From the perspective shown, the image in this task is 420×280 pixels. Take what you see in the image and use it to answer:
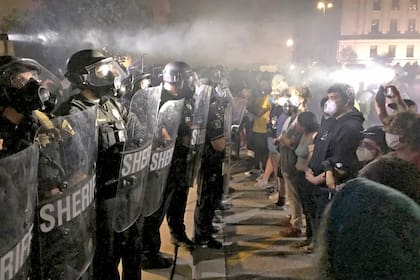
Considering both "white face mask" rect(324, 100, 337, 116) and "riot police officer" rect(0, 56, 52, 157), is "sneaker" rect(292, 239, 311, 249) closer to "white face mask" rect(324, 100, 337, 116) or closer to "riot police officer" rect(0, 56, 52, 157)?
"white face mask" rect(324, 100, 337, 116)

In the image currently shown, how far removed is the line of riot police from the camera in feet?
6.03

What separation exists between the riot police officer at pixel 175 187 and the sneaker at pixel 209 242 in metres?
0.19

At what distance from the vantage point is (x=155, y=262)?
5035 millimetres

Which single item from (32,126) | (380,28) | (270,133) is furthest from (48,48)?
(380,28)

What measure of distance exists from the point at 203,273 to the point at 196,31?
2508 centimetres

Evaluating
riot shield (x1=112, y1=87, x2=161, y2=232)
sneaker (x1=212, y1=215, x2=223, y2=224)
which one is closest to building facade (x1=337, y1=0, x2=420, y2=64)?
sneaker (x1=212, y1=215, x2=223, y2=224)

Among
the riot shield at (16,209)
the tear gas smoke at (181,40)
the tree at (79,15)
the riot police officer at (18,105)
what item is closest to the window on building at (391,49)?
the tear gas smoke at (181,40)

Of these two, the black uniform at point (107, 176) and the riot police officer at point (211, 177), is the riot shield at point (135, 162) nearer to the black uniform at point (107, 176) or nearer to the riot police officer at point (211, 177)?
the black uniform at point (107, 176)

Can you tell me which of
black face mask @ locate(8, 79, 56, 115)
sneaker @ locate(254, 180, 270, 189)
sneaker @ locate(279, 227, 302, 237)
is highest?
black face mask @ locate(8, 79, 56, 115)

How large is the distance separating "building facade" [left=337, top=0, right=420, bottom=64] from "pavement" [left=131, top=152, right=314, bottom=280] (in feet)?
229

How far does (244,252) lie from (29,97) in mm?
3625

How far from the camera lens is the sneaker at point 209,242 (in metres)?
5.93

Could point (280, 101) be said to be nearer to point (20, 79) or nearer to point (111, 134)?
point (111, 134)

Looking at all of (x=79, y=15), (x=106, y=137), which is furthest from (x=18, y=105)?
(x=79, y=15)
